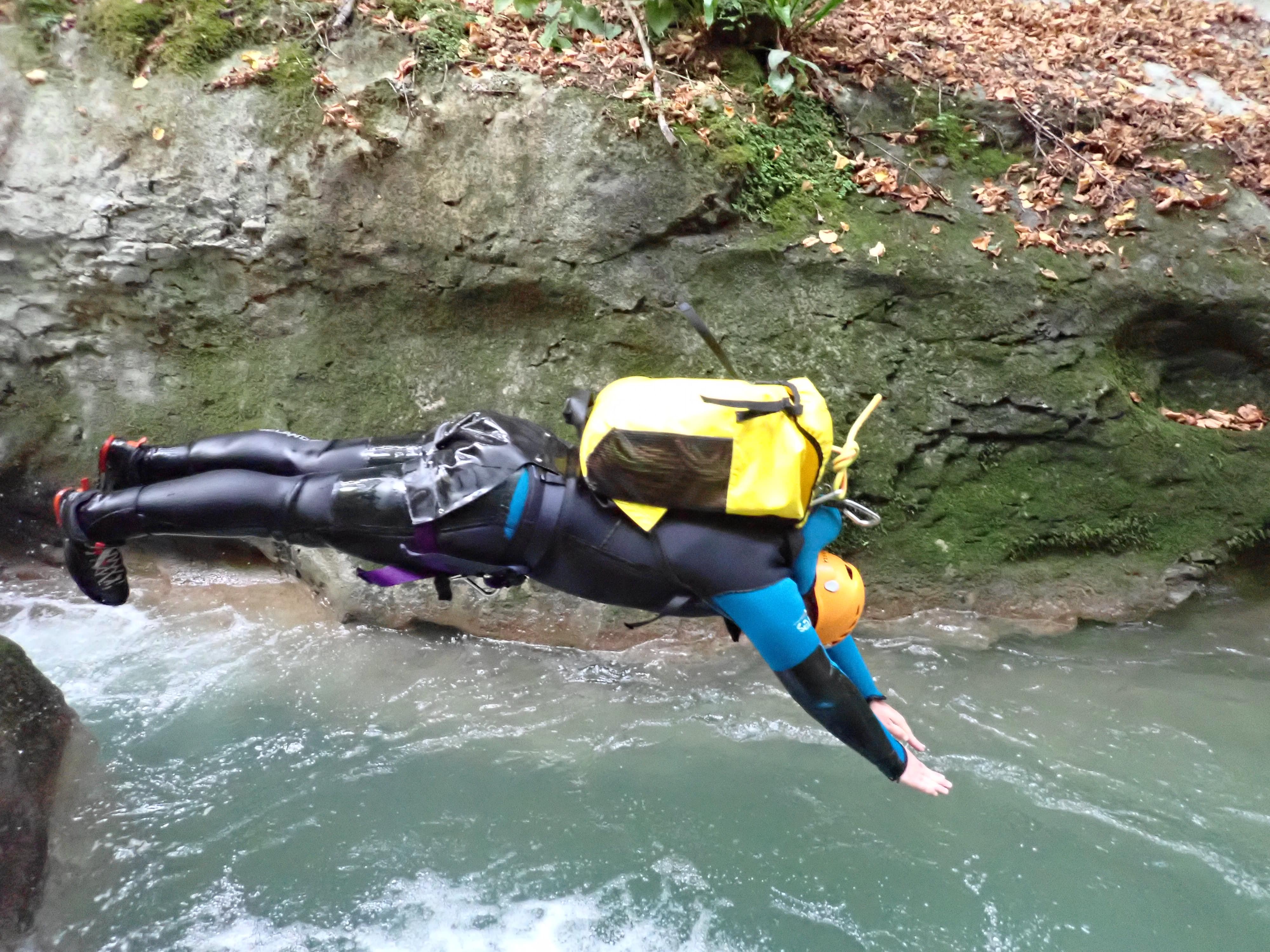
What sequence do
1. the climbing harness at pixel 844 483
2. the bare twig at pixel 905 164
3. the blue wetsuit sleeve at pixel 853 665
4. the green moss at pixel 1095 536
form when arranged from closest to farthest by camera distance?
the climbing harness at pixel 844 483
the blue wetsuit sleeve at pixel 853 665
the green moss at pixel 1095 536
the bare twig at pixel 905 164

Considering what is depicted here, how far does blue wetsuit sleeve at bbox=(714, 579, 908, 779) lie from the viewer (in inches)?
98.7

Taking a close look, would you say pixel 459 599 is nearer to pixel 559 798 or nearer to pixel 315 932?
pixel 559 798

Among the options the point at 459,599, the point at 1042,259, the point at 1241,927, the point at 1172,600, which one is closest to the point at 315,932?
the point at 459,599

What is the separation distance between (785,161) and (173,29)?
352cm

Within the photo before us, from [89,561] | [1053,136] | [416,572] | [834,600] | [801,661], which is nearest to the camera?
[801,661]

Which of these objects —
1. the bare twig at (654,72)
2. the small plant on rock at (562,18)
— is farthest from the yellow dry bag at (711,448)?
the small plant on rock at (562,18)

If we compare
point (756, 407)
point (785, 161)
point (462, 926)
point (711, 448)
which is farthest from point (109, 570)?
point (785, 161)

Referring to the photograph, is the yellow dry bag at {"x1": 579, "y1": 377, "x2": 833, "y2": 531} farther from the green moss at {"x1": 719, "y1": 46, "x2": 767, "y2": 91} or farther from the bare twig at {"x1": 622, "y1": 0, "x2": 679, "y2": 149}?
the green moss at {"x1": 719, "y1": 46, "x2": 767, "y2": 91}

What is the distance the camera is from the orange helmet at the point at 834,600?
109 inches

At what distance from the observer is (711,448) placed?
2.45m

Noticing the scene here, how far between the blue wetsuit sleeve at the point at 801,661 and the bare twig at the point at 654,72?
9.20ft

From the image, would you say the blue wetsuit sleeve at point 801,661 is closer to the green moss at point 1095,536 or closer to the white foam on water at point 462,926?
the white foam on water at point 462,926

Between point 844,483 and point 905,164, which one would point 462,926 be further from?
point 905,164

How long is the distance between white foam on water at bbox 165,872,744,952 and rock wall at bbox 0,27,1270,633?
1.59m
